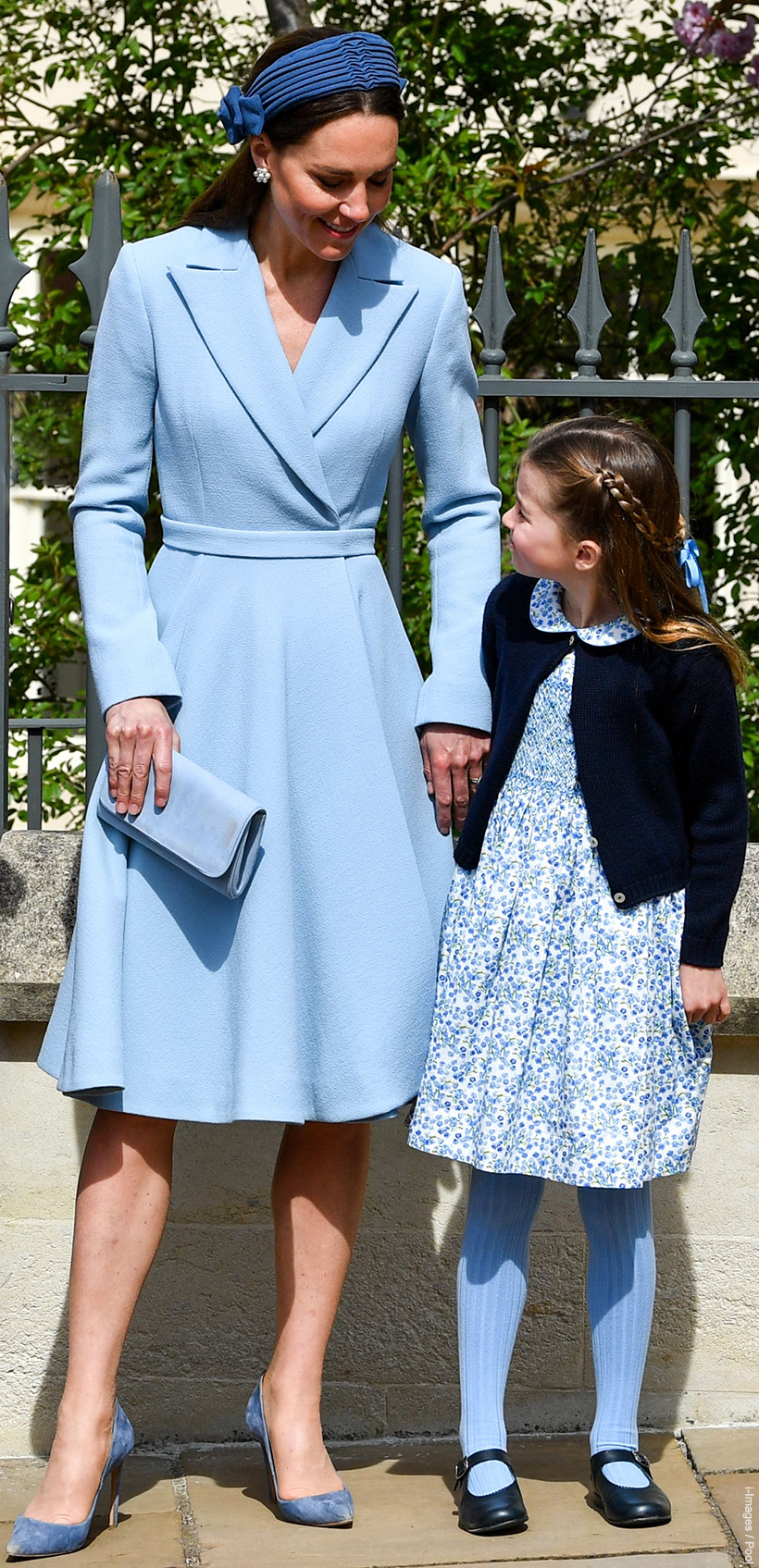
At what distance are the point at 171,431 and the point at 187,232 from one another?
0.94ft

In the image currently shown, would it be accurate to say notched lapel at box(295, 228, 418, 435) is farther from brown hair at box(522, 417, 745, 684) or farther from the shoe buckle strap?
the shoe buckle strap


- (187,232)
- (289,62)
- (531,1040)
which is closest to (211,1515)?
(531,1040)

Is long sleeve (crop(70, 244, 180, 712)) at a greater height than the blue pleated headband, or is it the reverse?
the blue pleated headband

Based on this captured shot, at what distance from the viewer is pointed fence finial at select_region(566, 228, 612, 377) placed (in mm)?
2990

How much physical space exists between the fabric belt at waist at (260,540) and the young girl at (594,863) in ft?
0.84

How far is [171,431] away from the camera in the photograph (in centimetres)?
252

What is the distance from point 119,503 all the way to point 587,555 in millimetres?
653

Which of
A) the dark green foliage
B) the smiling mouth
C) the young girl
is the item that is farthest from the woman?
the dark green foliage

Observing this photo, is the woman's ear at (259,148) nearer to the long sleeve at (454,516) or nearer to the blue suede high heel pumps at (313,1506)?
the long sleeve at (454,516)

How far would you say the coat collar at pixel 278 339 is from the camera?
246 centimetres

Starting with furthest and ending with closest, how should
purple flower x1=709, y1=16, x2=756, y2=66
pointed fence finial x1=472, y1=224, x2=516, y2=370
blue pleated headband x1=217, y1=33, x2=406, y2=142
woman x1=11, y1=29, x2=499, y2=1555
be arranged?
purple flower x1=709, y1=16, x2=756, y2=66
pointed fence finial x1=472, y1=224, x2=516, y2=370
woman x1=11, y1=29, x2=499, y2=1555
blue pleated headband x1=217, y1=33, x2=406, y2=142

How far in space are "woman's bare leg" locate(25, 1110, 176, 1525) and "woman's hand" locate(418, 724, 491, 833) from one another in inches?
24.3

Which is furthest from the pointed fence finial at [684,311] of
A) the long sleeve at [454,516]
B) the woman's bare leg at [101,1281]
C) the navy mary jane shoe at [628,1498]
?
the navy mary jane shoe at [628,1498]

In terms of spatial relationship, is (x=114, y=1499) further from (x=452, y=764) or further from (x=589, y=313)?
(x=589, y=313)
